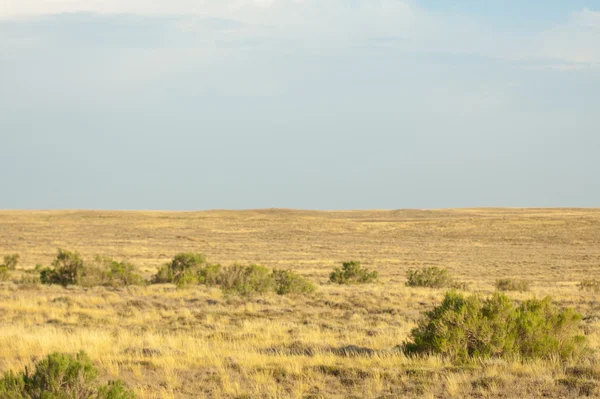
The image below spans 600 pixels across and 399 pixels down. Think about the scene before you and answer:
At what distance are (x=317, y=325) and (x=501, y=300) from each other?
16.7 feet

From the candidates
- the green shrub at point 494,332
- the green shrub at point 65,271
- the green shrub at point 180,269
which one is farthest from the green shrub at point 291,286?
the green shrub at point 494,332

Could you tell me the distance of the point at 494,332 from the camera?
383 inches

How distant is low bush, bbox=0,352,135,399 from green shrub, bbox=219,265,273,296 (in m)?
14.7

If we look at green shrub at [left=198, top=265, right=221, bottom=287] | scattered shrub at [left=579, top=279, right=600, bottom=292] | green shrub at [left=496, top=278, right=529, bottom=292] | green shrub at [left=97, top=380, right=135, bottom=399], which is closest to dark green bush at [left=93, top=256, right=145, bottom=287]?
green shrub at [left=198, top=265, right=221, bottom=287]

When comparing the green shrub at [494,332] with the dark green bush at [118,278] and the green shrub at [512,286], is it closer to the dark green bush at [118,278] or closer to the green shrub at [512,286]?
the green shrub at [512,286]

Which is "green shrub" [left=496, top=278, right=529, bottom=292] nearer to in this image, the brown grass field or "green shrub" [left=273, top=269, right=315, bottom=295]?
the brown grass field

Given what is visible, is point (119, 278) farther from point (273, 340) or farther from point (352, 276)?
point (273, 340)

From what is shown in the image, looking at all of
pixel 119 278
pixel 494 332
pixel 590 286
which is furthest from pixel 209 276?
pixel 494 332

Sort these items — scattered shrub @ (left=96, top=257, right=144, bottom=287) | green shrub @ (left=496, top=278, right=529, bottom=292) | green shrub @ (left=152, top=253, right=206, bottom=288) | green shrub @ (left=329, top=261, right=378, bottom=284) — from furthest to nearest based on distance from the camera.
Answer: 1. green shrub @ (left=329, top=261, right=378, bottom=284)
2. green shrub @ (left=152, top=253, right=206, bottom=288)
3. green shrub @ (left=496, top=278, right=529, bottom=292)
4. scattered shrub @ (left=96, top=257, right=144, bottom=287)

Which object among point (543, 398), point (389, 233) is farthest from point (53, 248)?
point (543, 398)

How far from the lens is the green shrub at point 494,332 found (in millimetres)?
9594

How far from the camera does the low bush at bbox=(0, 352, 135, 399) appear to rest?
6.42 metres

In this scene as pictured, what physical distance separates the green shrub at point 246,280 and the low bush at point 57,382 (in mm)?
14677

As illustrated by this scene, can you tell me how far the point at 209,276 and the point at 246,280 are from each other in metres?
2.79
